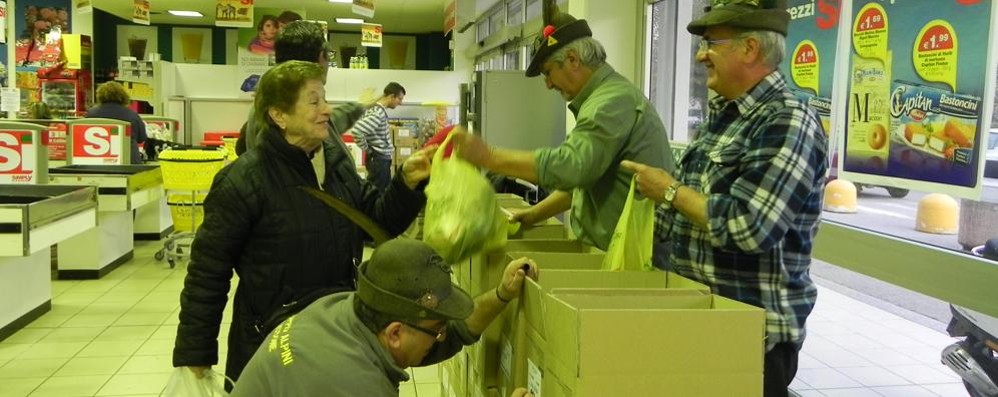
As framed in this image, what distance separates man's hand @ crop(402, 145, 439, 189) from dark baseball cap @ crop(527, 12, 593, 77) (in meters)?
0.44

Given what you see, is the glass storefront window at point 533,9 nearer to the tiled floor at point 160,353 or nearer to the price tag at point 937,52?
the tiled floor at point 160,353

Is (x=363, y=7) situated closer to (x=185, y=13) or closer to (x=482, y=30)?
(x=482, y=30)

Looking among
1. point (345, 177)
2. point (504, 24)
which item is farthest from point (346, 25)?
point (345, 177)

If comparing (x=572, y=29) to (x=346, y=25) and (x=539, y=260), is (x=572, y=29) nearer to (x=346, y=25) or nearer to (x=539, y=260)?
(x=539, y=260)

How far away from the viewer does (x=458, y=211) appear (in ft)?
7.14

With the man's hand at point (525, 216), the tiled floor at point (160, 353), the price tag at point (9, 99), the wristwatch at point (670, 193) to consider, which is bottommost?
the tiled floor at point (160, 353)

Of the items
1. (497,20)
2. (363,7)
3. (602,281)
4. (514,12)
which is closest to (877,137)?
(602,281)

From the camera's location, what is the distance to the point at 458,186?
85.5 inches

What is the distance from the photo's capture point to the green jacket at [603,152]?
7.29 feet

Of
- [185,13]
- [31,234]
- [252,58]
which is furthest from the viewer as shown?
[185,13]

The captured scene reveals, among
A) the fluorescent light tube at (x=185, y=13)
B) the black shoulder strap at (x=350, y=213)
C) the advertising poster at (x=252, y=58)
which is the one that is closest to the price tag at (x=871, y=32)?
the black shoulder strap at (x=350, y=213)

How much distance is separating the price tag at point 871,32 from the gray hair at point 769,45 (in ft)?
4.06

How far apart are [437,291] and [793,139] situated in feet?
2.75

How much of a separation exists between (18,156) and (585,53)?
5200 millimetres
